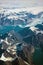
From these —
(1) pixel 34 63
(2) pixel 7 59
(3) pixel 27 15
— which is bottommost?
(3) pixel 27 15

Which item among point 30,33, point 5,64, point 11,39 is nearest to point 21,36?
point 30,33

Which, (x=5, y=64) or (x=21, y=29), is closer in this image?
(x=5, y=64)

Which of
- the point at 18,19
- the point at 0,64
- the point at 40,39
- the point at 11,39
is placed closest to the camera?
the point at 0,64

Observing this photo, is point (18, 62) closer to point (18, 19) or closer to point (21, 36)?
point (21, 36)

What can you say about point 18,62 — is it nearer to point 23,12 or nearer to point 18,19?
point 18,19

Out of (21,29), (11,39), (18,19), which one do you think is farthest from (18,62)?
(18,19)

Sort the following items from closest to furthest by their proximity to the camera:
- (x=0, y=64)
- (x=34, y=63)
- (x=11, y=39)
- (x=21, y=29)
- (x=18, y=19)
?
(x=0, y=64)
(x=34, y=63)
(x=11, y=39)
(x=21, y=29)
(x=18, y=19)

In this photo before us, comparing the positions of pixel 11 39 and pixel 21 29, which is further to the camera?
pixel 21 29

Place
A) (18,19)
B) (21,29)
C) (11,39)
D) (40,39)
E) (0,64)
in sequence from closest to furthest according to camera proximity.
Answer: (0,64), (11,39), (40,39), (21,29), (18,19)

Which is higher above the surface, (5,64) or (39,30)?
(5,64)
